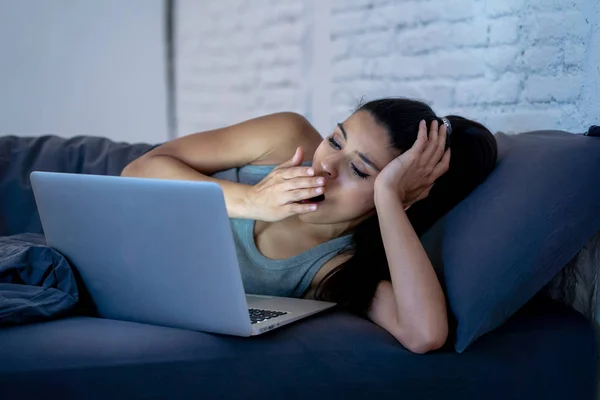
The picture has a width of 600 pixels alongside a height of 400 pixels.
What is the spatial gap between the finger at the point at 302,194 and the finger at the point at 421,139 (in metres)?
0.21

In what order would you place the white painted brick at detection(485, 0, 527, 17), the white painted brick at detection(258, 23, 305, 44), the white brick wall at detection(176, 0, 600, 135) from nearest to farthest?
1. the white brick wall at detection(176, 0, 600, 135)
2. the white painted brick at detection(485, 0, 527, 17)
3. the white painted brick at detection(258, 23, 305, 44)

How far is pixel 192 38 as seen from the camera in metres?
3.97

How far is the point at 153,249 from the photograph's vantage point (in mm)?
1301

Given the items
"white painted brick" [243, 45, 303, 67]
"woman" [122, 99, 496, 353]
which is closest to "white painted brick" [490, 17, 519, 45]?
"woman" [122, 99, 496, 353]

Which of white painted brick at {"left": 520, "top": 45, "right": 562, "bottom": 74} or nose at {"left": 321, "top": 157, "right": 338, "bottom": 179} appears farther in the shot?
white painted brick at {"left": 520, "top": 45, "right": 562, "bottom": 74}

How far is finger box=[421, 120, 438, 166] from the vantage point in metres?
1.60

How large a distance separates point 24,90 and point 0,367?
3.12 m

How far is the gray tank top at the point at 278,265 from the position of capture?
1695 millimetres

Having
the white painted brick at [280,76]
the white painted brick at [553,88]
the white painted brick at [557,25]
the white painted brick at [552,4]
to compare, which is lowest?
the white painted brick at [280,76]

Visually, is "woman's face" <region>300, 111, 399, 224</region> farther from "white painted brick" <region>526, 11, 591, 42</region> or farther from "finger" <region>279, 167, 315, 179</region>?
"white painted brick" <region>526, 11, 591, 42</region>

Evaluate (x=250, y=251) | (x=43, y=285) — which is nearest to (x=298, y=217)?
(x=250, y=251)

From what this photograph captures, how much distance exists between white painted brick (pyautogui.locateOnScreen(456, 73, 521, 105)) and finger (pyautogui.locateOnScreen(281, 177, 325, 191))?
0.72 metres

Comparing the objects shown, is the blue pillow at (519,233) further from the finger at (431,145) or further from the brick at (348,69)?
the brick at (348,69)

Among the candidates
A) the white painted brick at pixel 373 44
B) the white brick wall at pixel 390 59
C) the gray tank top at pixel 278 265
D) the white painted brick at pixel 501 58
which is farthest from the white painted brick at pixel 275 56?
the gray tank top at pixel 278 265
